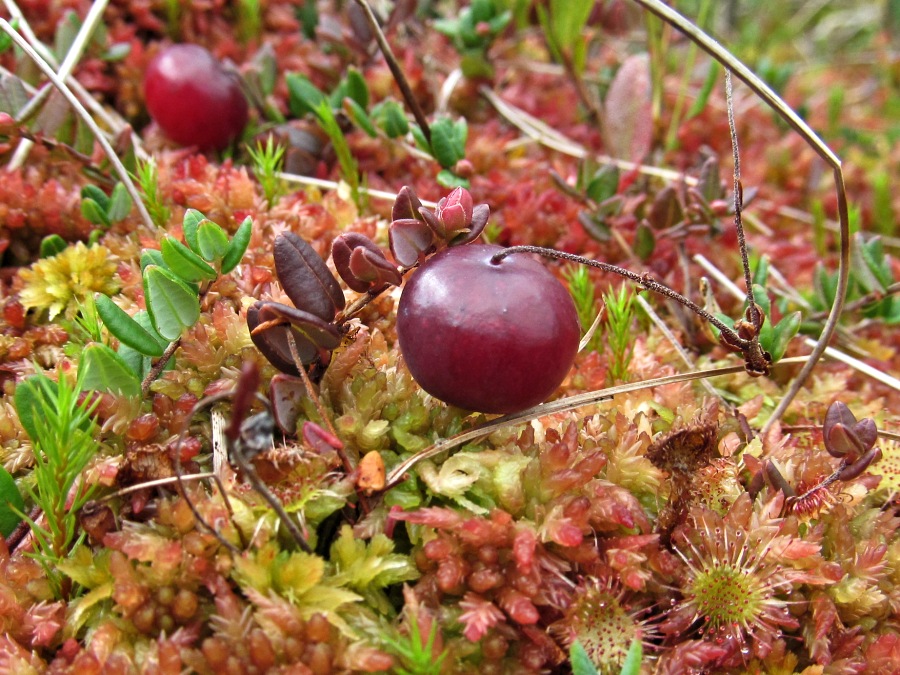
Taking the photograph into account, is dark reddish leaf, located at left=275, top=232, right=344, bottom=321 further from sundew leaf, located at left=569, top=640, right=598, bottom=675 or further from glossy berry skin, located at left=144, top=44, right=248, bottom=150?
glossy berry skin, located at left=144, top=44, right=248, bottom=150

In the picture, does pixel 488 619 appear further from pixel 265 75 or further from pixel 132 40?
pixel 132 40

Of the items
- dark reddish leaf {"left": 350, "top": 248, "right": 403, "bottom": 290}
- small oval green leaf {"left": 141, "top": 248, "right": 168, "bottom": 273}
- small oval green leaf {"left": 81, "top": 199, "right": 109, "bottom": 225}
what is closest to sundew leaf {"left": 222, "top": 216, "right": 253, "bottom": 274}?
small oval green leaf {"left": 141, "top": 248, "right": 168, "bottom": 273}

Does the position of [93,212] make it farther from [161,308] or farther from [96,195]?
[161,308]

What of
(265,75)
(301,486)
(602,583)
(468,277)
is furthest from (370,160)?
(602,583)

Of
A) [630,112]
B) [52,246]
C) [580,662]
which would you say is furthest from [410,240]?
[630,112]

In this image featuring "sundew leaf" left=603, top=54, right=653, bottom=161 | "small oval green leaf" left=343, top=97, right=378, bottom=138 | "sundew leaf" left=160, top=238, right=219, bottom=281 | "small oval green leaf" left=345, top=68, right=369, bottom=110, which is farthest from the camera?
"sundew leaf" left=603, top=54, right=653, bottom=161
